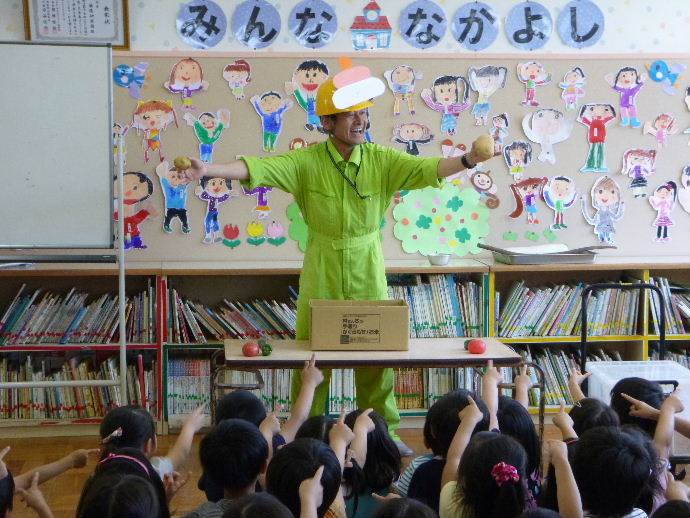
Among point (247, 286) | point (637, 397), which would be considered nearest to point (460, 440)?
point (637, 397)

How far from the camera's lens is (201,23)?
14.6ft

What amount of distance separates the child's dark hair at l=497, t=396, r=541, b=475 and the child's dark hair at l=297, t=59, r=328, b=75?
2.24 meters

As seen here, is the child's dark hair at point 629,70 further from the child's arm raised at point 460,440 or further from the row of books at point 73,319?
the child's arm raised at point 460,440

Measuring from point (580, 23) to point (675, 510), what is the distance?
3429 mm

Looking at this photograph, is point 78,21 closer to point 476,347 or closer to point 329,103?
point 329,103

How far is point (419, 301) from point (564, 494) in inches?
97.2

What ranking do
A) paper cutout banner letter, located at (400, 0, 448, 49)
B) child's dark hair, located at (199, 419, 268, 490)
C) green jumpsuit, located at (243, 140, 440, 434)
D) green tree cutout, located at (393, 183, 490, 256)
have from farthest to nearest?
green tree cutout, located at (393, 183, 490, 256), paper cutout banner letter, located at (400, 0, 448, 49), green jumpsuit, located at (243, 140, 440, 434), child's dark hair, located at (199, 419, 268, 490)

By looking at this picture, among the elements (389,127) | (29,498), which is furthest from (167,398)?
(29,498)

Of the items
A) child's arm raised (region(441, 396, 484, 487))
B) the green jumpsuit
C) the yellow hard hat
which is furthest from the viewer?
the green jumpsuit

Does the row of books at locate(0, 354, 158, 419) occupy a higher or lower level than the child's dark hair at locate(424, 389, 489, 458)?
lower

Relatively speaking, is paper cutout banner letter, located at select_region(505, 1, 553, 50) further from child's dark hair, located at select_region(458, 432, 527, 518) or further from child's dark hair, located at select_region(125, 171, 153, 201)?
child's dark hair, located at select_region(458, 432, 527, 518)

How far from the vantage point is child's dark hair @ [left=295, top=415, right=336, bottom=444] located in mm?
2547

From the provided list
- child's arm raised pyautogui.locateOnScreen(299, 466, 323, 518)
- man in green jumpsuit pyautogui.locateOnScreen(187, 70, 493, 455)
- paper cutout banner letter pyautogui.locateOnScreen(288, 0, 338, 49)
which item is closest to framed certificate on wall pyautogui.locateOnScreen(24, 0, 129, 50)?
paper cutout banner letter pyautogui.locateOnScreen(288, 0, 338, 49)

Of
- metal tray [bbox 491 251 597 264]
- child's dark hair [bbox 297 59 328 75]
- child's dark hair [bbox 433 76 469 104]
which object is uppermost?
child's dark hair [bbox 297 59 328 75]
